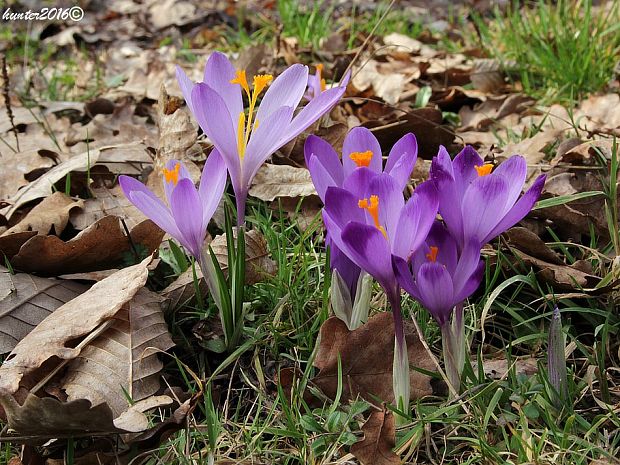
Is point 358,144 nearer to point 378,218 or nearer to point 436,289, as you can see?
point 378,218

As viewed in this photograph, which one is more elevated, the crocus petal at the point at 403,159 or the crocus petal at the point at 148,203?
the crocus petal at the point at 403,159

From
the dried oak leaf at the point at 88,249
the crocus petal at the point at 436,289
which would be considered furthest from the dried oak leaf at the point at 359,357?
the dried oak leaf at the point at 88,249

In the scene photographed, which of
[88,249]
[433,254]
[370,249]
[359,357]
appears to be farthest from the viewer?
[88,249]

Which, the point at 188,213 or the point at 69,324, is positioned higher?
the point at 188,213

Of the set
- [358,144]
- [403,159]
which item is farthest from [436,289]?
[358,144]

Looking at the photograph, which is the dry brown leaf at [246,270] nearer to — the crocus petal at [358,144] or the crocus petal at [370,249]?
the crocus petal at [358,144]

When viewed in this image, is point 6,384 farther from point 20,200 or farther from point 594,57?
point 594,57

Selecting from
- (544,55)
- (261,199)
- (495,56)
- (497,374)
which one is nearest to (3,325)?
(261,199)
